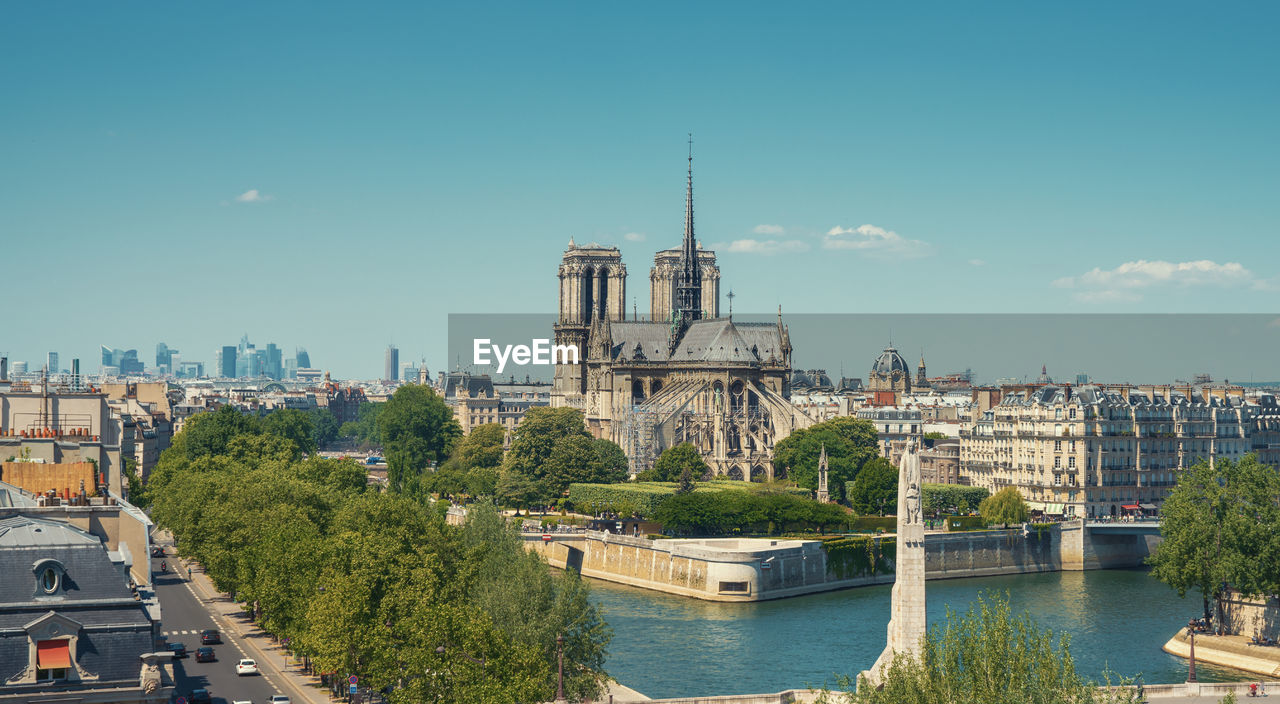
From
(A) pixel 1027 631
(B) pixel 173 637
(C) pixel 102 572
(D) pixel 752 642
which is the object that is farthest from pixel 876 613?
(C) pixel 102 572

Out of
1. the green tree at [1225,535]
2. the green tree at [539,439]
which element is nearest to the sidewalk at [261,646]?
the green tree at [1225,535]

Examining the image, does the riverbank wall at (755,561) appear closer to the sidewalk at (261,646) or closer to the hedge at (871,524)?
the hedge at (871,524)

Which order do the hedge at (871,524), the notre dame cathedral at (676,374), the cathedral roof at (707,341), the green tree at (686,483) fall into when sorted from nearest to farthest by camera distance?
the hedge at (871,524), the green tree at (686,483), the notre dame cathedral at (676,374), the cathedral roof at (707,341)

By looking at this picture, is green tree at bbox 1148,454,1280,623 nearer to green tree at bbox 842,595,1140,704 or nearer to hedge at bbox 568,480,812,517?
green tree at bbox 842,595,1140,704

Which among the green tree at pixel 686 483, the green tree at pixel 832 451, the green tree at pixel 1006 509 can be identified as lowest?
the green tree at pixel 1006 509

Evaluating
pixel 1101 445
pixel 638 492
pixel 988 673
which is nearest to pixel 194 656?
pixel 988 673

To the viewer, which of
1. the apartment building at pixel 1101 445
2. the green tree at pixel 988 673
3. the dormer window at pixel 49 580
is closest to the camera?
the dormer window at pixel 49 580

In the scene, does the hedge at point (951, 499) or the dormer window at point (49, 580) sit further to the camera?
the hedge at point (951, 499)
